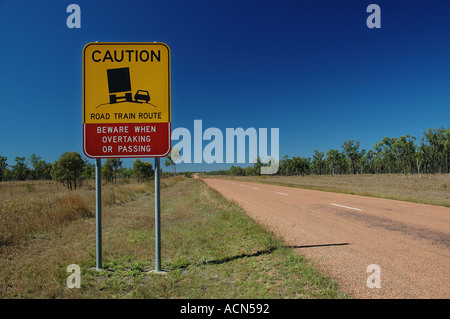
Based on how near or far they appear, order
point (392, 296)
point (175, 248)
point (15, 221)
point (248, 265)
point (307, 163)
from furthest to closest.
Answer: point (307, 163)
point (15, 221)
point (175, 248)
point (248, 265)
point (392, 296)

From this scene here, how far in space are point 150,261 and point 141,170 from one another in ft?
141

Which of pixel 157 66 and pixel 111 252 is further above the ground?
pixel 157 66

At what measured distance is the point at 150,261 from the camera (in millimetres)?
4691

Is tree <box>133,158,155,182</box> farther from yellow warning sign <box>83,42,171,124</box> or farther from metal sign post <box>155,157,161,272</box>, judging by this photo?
metal sign post <box>155,157,161,272</box>

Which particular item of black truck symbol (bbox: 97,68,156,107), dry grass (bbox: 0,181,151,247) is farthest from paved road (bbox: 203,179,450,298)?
dry grass (bbox: 0,181,151,247)

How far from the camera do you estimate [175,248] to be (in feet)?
17.7

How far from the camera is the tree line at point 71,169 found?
78.9ft

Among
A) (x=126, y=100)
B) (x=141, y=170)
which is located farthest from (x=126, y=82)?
(x=141, y=170)

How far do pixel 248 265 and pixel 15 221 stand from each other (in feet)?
26.8

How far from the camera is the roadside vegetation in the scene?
336 centimetres

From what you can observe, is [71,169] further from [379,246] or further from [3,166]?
[3,166]

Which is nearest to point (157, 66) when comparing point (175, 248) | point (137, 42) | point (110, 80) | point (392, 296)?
point (137, 42)

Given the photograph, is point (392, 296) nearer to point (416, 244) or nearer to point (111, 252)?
point (416, 244)

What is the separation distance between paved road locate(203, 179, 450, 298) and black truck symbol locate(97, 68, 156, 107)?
4.95 metres
